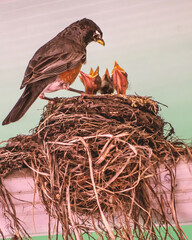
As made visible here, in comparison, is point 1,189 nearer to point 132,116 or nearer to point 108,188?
point 108,188

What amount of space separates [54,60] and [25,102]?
0.69 ft

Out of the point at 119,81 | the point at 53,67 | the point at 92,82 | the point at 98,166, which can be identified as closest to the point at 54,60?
the point at 53,67

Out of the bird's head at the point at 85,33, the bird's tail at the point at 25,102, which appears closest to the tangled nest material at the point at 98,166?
the bird's tail at the point at 25,102

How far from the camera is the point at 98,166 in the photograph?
4.00ft

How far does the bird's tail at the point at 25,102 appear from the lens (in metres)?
1.39

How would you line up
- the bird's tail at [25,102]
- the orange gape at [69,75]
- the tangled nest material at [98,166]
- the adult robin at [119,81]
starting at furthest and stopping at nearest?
1. the adult robin at [119,81]
2. the orange gape at [69,75]
3. the bird's tail at [25,102]
4. the tangled nest material at [98,166]

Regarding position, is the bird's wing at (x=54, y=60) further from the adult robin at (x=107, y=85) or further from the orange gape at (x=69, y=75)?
the adult robin at (x=107, y=85)

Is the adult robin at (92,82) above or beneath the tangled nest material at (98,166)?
above

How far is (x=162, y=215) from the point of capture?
1.26 meters

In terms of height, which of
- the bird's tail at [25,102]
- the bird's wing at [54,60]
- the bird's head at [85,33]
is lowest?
the bird's tail at [25,102]

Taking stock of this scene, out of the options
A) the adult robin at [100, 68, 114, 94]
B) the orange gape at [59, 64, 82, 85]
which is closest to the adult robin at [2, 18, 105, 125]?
the orange gape at [59, 64, 82, 85]

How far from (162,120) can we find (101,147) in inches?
14.1

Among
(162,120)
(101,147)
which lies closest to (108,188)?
(101,147)

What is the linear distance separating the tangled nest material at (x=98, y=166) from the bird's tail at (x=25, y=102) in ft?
0.25
